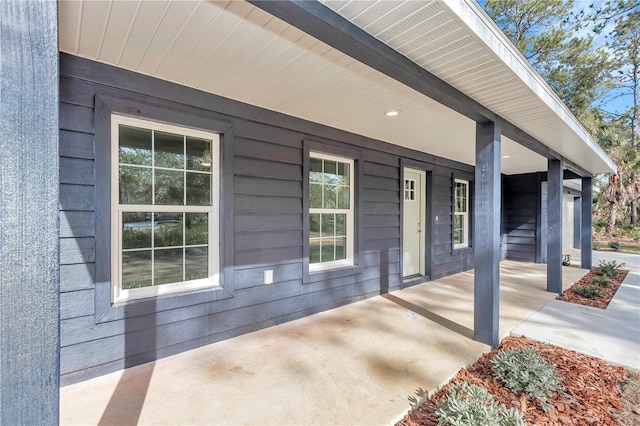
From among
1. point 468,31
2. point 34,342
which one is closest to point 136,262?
point 34,342

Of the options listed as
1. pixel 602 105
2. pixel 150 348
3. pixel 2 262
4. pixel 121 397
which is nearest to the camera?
pixel 2 262

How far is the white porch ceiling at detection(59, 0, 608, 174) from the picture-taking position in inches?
64.4

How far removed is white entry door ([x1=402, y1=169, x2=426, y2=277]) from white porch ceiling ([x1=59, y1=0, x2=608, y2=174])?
2.01 meters

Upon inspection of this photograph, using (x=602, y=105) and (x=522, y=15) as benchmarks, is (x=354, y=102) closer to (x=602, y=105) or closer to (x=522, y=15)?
(x=522, y=15)

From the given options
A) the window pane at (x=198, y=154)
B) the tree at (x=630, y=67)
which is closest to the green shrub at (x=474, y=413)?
the window pane at (x=198, y=154)

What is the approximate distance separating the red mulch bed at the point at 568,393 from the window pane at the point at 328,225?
7.07ft

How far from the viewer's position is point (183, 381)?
220 cm

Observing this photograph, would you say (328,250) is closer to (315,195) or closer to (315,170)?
(315,195)

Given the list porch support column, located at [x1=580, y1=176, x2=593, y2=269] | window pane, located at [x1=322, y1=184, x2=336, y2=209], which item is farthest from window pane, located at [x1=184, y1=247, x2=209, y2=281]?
porch support column, located at [x1=580, y1=176, x2=593, y2=269]

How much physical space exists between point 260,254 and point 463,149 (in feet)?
12.6

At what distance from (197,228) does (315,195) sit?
1.55 metres

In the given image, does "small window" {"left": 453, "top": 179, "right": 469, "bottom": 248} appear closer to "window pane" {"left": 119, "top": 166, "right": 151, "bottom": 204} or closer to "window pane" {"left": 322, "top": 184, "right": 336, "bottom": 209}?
"window pane" {"left": 322, "top": 184, "right": 336, "bottom": 209}

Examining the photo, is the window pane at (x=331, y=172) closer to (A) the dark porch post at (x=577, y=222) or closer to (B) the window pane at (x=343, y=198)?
(B) the window pane at (x=343, y=198)

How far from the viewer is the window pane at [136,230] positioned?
248cm
